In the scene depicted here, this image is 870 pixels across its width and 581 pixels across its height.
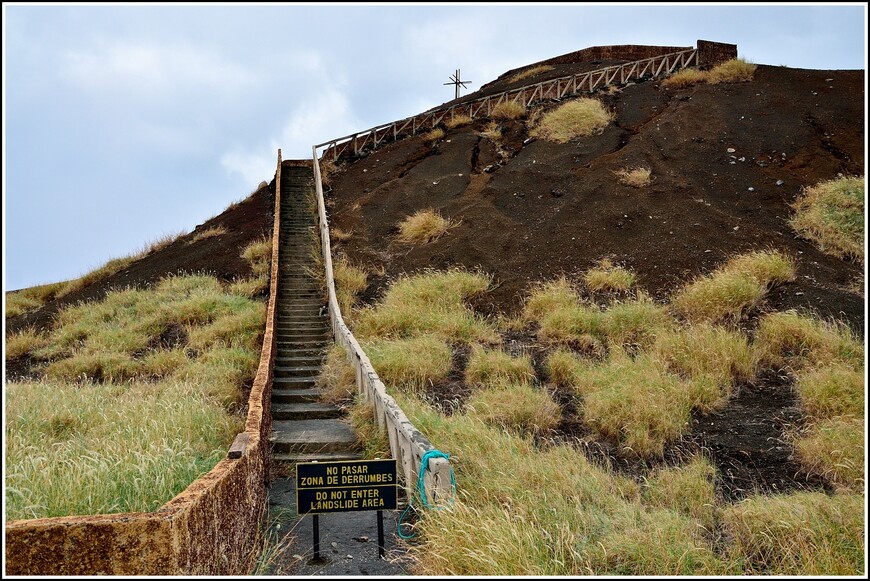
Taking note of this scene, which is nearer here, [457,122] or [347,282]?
[347,282]

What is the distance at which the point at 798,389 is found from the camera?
922 cm

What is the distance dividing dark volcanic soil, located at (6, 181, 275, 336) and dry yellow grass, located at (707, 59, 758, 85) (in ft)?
59.0

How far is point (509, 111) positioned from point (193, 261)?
14225 mm

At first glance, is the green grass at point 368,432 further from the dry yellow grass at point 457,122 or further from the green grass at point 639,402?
the dry yellow grass at point 457,122

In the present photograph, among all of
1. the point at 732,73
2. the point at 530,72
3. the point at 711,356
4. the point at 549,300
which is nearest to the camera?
the point at 711,356

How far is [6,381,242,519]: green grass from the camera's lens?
16.4 feet

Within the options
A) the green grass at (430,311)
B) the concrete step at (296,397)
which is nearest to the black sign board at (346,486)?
the concrete step at (296,397)

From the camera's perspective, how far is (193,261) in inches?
843

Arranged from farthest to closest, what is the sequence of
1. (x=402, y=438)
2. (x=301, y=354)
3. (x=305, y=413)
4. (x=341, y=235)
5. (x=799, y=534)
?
(x=341, y=235)
(x=301, y=354)
(x=305, y=413)
(x=402, y=438)
(x=799, y=534)

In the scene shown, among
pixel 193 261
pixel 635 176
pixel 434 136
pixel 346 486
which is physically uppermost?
pixel 434 136

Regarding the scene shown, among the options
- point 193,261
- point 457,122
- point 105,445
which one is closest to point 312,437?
point 105,445

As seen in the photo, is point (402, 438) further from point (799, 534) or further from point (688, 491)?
point (799, 534)

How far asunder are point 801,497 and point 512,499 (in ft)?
9.45

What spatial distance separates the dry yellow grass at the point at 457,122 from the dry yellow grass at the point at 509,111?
1.17 metres
